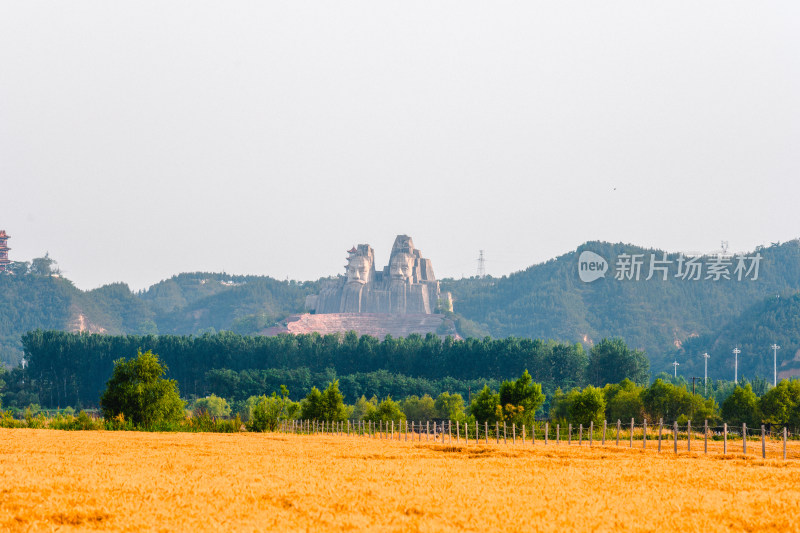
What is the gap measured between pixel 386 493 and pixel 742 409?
83341mm

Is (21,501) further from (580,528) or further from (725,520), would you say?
(725,520)

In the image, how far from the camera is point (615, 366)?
579 ft

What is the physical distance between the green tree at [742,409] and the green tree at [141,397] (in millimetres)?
55768

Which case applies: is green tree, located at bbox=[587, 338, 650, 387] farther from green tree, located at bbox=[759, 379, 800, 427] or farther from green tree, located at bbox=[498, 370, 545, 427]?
green tree, located at bbox=[498, 370, 545, 427]

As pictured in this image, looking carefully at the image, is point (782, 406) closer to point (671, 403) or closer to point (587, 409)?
point (671, 403)

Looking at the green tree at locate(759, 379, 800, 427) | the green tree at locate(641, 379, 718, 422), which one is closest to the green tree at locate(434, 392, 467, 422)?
the green tree at locate(641, 379, 718, 422)

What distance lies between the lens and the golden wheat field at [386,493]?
21.0 meters

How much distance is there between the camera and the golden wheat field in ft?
68.8

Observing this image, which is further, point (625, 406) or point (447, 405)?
point (447, 405)

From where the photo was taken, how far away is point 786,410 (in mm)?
96125

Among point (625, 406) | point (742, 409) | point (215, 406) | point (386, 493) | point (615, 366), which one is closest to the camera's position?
point (386, 493)

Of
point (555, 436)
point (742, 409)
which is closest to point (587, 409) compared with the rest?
point (555, 436)

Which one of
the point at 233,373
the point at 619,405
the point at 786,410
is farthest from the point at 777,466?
the point at 233,373

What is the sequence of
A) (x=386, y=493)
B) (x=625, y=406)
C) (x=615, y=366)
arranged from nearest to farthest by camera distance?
(x=386, y=493)
(x=625, y=406)
(x=615, y=366)
